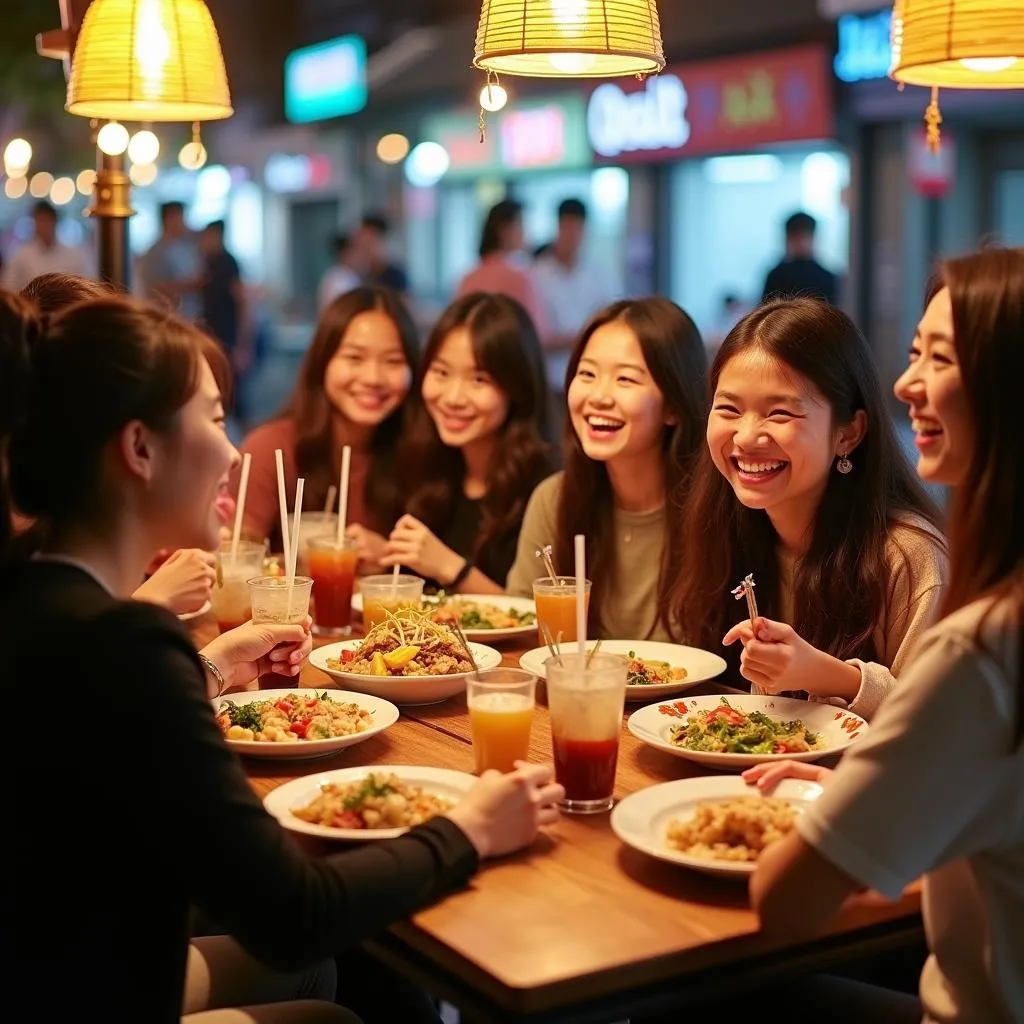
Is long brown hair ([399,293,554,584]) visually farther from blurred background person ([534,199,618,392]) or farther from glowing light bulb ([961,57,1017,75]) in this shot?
blurred background person ([534,199,618,392])

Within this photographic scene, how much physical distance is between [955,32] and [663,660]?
48.0 inches

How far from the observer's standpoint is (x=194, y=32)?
3277 millimetres

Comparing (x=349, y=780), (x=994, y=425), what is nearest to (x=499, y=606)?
(x=349, y=780)

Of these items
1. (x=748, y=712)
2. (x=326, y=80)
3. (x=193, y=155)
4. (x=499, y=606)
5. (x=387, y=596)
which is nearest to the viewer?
(x=748, y=712)

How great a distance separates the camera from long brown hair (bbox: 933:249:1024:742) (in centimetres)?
155

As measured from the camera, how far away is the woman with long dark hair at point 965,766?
4.92 ft

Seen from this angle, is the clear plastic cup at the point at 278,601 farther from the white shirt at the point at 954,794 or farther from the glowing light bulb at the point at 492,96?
the white shirt at the point at 954,794

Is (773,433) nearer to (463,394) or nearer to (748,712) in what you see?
(748,712)

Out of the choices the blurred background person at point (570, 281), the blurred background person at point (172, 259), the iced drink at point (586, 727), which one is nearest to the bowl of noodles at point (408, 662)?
the iced drink at point (586, 727)

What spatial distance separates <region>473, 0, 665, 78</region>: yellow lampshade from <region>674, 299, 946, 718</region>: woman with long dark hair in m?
0.55

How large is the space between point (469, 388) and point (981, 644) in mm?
2508

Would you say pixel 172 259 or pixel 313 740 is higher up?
pixel 172 259

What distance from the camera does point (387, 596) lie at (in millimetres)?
2908

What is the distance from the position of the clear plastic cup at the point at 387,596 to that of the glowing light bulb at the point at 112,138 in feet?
4.76
